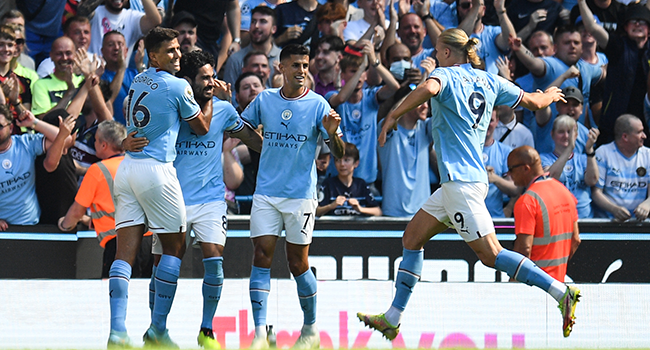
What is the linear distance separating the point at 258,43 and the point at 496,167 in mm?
3284

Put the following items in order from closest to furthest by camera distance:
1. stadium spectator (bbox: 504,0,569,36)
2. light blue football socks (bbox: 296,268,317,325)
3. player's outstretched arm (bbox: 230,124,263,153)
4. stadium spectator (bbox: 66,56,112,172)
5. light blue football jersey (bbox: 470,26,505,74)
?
1. light blue football socks (bbox: 296,268,317,325)
2. player's outstretched arm (bbox: 230,124,263,153)
3. stadium spectator (bbox: 66,56,112,172)
4. light blue football jersey (bbox: 470,26,505,74)
5. stadium spectator (bbox: 504,0,569,36)

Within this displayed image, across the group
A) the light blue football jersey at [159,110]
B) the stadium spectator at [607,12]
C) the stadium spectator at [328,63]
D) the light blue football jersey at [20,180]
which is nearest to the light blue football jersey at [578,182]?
the stadium spectator at [607,12]

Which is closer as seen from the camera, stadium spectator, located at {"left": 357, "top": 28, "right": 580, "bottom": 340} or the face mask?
stadium spectator, located at {"left": 357, "top": 28, "right": 580, "bottom": 340}

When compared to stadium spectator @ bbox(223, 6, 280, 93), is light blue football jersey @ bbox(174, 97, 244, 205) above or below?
below

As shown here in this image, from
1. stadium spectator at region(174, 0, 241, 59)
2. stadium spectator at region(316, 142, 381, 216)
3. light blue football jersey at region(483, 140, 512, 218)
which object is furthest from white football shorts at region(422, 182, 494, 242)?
stadium spectator at region(174, 0, 241, 59)

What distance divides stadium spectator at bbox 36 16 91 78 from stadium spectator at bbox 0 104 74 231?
0.98 meters

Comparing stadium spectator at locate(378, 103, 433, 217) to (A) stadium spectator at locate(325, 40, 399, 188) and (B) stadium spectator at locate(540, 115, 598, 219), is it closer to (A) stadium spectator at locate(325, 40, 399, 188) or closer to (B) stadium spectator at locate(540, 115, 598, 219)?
(A) stadium spectator at locate(325, 40, 399, 188)

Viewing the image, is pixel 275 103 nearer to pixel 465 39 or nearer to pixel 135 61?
pixel 465 39

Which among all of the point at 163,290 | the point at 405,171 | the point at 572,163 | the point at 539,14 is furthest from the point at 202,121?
the point at 539,14

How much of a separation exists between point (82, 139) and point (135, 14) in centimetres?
201

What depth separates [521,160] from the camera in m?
7.05

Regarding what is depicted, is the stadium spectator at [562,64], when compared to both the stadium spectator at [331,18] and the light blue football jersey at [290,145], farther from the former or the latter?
the light blue football jersey at [290,145]

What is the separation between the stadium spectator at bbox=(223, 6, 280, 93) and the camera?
31.9ft

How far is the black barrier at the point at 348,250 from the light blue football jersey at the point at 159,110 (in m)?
2.77
